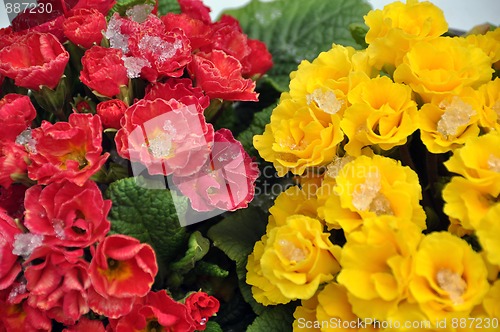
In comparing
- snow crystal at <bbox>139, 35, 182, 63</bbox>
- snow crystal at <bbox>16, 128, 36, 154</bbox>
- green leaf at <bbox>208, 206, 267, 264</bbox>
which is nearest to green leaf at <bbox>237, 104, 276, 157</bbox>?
green leaf at <bbox>208, 206, 267, 264</bbox>

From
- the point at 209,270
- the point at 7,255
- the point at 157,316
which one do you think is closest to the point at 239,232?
the point at 209,270

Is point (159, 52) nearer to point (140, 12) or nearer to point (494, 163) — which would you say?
point (140, 12)

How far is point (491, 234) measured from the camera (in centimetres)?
55

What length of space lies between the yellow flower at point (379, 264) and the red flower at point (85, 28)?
391mm

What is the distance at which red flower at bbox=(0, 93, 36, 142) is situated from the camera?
688 millimetres

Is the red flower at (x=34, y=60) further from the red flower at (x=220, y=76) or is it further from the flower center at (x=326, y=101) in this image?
the flower center at (x=326, y=101)

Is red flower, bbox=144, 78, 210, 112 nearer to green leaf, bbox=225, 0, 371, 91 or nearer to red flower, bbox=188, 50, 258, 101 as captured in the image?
red flower, bbox=188, 50, 258, 101

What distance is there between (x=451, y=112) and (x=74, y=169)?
387mm

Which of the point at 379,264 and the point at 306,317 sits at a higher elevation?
the point at 379,264

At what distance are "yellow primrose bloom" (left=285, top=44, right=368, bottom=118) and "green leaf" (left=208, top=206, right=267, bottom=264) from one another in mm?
175

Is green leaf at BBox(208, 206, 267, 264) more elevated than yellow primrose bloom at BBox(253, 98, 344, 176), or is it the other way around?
yellow primrose bloom at BBox(253, 98, 344, 176)

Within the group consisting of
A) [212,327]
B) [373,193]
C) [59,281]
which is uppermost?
[373,193]

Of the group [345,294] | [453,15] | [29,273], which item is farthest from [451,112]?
[453,15]

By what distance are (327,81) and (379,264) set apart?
230 mm
